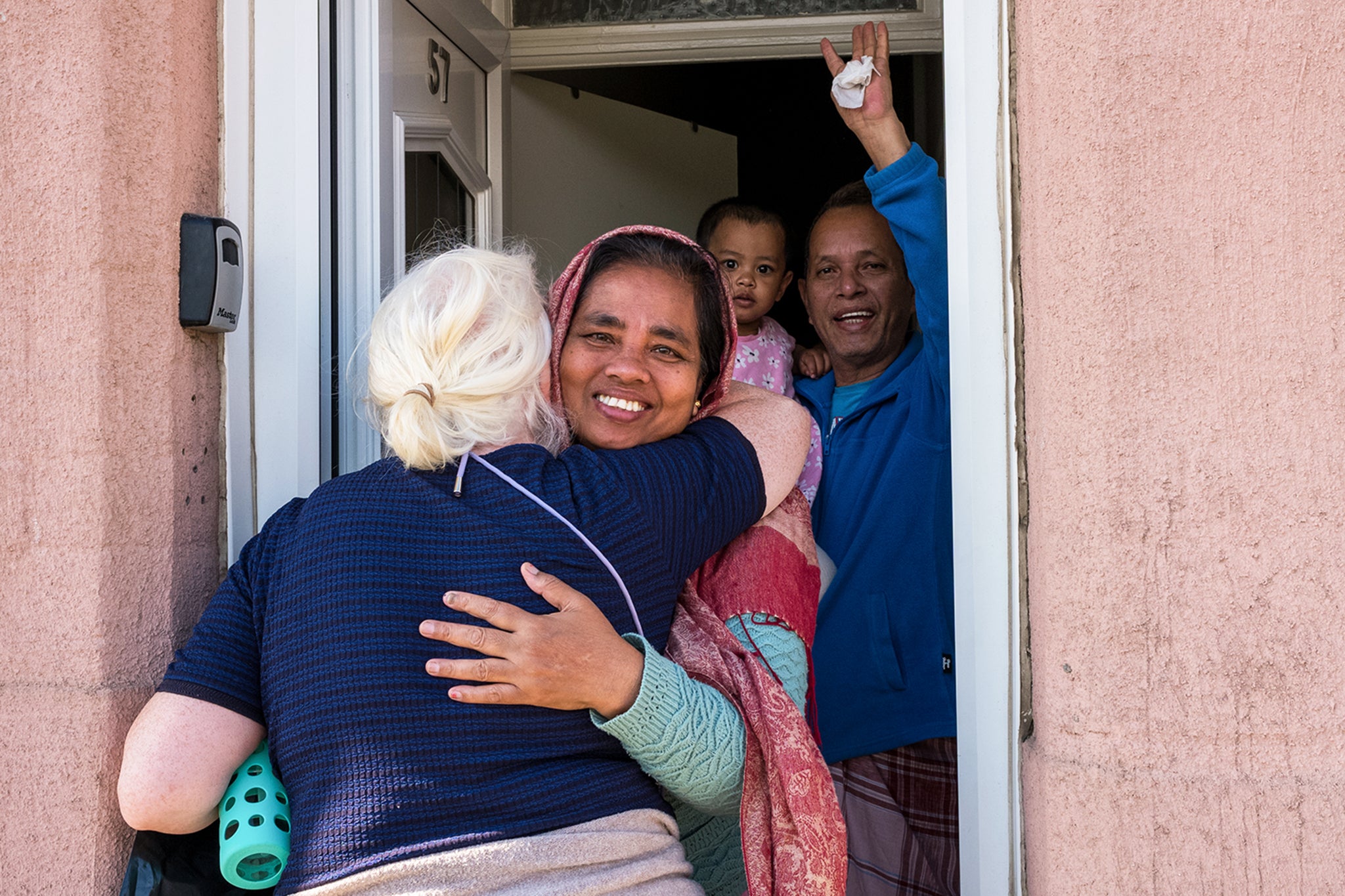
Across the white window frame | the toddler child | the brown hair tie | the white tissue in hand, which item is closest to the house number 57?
the white window frame

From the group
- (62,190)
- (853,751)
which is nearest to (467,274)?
(62,190)

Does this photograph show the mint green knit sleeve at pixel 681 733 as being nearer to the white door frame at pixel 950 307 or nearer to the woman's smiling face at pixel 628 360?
the white door frame at pixel 950 307

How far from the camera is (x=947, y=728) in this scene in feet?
7.25

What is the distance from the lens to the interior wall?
12.6 ft

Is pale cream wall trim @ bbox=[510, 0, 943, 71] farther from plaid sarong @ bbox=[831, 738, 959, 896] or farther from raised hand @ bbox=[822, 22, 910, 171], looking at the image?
plaid sarong @ bbox=[831, 738, 959, 896]

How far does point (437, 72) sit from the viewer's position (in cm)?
261

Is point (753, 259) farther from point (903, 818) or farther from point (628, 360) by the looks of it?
point (903, 818)

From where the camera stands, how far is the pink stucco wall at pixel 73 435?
160 cm

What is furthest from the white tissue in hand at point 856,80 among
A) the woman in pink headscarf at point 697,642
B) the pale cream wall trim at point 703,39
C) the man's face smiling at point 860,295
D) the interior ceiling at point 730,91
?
the interior ceiling at point 730,91

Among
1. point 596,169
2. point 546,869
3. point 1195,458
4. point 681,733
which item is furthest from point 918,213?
point 596,169

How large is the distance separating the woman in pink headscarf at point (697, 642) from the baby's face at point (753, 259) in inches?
50.3

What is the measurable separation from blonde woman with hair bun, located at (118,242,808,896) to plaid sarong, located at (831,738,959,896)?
91 centimetres

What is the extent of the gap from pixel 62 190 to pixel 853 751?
176 cm

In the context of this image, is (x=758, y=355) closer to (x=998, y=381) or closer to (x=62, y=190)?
(x=998, y=381)
